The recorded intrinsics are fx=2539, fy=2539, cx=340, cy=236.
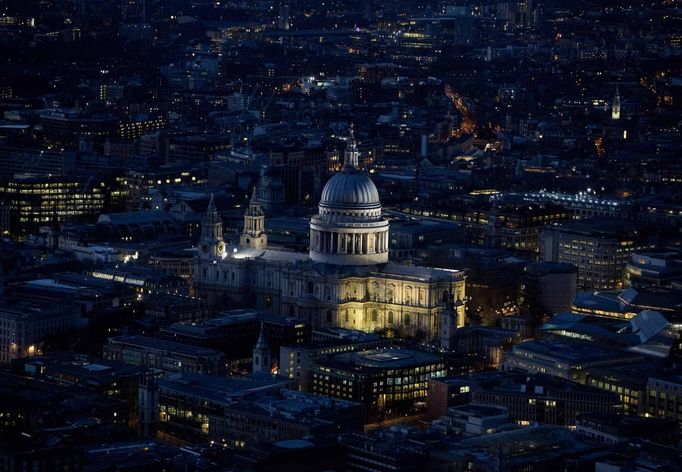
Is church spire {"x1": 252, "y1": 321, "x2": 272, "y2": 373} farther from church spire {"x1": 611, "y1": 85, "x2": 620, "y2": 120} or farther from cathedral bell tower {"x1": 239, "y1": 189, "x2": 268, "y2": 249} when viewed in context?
church spire {"x1": 611, "y1": 85, "x2": 620, "y2": 120}

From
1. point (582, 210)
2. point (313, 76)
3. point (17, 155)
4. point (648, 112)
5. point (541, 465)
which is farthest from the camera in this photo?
point (313, 76)

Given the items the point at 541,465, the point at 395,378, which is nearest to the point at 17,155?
the point at 395,378

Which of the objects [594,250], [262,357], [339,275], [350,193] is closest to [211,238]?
[350,193]

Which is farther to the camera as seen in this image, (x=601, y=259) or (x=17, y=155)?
(x=17, y=155)

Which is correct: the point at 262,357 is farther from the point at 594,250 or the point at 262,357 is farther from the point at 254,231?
the point at 594,250

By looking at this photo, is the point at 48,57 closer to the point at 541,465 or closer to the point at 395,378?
the point at 395,378

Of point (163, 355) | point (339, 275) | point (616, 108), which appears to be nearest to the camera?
point (163, 355)
